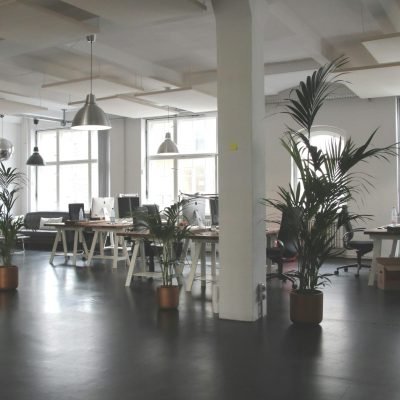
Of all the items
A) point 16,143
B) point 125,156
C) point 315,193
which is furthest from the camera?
point 16,143

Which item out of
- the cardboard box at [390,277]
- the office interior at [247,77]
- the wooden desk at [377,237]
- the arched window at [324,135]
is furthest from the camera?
the arched window at [324,135]

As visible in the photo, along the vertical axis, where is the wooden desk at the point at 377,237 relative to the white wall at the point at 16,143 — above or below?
below

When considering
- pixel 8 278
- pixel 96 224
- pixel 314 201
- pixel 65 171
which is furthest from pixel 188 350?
pixel 65 171

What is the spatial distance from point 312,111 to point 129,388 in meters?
3.15

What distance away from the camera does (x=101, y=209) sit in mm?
10000

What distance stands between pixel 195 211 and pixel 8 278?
2658mm

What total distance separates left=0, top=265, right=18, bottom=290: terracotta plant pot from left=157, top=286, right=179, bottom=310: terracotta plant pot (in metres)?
2.33

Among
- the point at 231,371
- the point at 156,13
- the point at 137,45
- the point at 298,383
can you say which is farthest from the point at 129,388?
the point at 137,45

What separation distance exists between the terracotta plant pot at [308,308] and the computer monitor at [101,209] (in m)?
5.61

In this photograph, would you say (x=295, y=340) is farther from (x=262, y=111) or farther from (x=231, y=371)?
(x=262, y=111)

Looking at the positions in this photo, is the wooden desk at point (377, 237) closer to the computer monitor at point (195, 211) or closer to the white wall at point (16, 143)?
the computer monitor at point (195, 211)

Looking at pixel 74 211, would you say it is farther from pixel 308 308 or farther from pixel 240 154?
pixel 308 308

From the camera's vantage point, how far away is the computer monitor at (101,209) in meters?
9.95

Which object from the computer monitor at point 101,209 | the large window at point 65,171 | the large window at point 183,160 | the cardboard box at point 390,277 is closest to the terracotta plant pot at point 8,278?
the computer monitor at point 101,209
